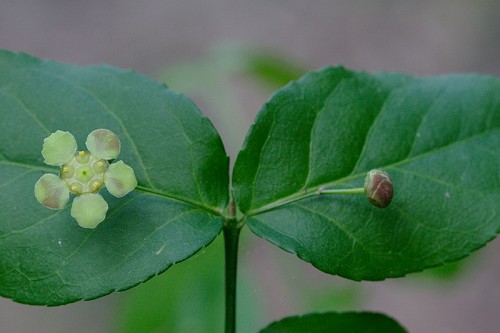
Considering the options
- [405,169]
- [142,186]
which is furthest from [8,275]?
[405,169]

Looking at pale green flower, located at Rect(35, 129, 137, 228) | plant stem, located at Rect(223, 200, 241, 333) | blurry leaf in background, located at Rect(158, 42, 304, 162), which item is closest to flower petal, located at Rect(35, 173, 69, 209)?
pale green flower, located at Rect(35, 129, 137, 228)

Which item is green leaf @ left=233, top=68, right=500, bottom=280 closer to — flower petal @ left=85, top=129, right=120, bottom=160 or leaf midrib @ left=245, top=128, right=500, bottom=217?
leaf midrib @ left=245, top=128, right=500, bottom=217

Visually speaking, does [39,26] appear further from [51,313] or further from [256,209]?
[256,209]

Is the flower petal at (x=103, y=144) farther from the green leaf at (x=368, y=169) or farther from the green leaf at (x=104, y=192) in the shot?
the green leaf at (x=368, y=169)

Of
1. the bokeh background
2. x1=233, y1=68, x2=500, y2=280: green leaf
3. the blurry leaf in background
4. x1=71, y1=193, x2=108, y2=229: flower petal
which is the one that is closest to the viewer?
x1=71, y1=193, x2=108, y2=229: flower petal

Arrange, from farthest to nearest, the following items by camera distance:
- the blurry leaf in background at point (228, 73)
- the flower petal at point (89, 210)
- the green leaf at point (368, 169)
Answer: the blurry leaf in background at point (228, 73) → the green leaf at point (368, 169) → the flower petal at point (89, 210)

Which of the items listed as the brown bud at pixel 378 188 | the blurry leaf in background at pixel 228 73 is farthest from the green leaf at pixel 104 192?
the blurry leaf in background at pixel 228 73

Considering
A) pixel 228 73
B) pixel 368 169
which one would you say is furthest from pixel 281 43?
pixel 368 169
